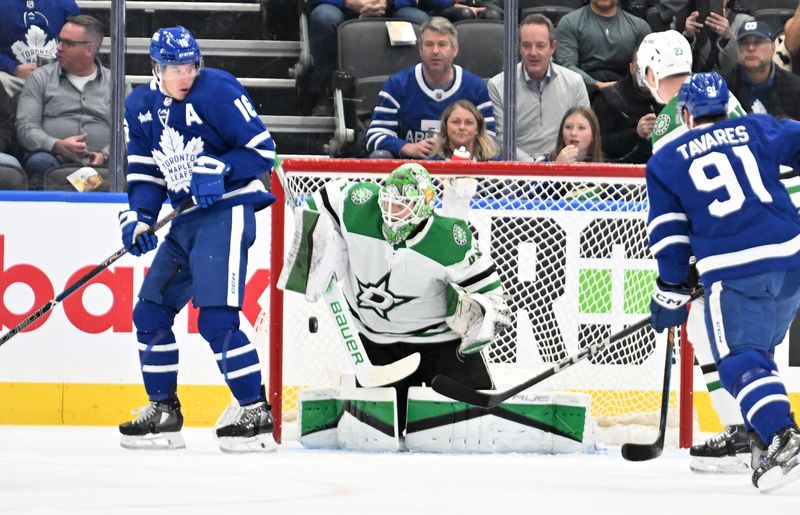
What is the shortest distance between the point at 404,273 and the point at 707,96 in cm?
127

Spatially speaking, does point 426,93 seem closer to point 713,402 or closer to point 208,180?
point 208,180

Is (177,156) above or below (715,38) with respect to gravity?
below

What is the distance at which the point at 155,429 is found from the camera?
4762mm

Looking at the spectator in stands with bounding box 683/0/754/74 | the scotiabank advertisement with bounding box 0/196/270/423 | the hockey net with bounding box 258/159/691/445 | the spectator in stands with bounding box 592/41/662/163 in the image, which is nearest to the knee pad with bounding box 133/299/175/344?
the hockey net with bounding box 258/159/691/445

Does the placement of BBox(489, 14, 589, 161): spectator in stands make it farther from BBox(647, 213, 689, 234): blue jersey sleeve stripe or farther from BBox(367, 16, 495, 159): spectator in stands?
BBox(647, 213, 689, 234): blue jersey sleeve stripe

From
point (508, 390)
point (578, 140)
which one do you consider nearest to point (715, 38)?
point (578, 140)

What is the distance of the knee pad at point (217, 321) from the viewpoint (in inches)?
181

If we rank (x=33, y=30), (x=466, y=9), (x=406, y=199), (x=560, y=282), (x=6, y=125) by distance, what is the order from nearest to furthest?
(x=406, y=199) < (x=560, y=282) < (x=6, y=125) < (x=33, y=30) < (x=466, y=9)

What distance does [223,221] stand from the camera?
4668mm

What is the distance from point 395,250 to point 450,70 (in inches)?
41.0

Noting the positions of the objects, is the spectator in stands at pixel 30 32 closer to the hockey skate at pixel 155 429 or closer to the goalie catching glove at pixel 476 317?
the hockey skate at pixel 155 429

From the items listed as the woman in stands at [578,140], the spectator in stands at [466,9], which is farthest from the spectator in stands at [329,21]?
the woman in stands at [578,140]

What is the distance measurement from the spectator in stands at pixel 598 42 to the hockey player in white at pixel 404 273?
46.0 inches

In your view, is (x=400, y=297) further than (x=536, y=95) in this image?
No
